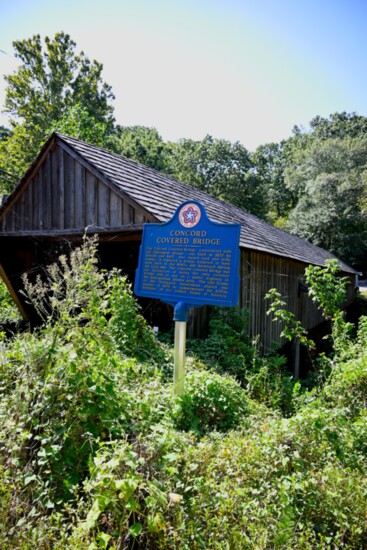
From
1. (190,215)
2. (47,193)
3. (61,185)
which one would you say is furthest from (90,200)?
(190,215)

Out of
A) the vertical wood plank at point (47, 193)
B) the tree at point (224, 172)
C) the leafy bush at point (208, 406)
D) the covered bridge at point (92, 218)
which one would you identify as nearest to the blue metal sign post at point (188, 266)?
the leafy bush at point (208, 406)

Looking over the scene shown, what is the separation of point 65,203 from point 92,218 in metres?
1.11

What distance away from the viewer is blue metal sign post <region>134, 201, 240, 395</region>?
3924 mm

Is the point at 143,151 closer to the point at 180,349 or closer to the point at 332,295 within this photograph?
the point at 332,295

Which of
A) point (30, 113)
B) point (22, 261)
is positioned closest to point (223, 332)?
point (22, 261)

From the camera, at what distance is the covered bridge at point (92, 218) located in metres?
7.21

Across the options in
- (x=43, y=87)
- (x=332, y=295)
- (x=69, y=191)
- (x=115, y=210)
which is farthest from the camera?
(x=43, y=87)

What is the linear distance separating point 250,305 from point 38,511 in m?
6.93

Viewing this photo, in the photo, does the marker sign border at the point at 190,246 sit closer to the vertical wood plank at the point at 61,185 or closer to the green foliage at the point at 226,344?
the green foliage at the point at 226,344

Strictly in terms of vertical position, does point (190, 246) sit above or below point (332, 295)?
above

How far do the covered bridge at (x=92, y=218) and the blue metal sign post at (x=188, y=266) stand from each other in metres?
2.08

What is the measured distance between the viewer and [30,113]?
1146 inches

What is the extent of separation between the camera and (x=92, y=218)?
772cm

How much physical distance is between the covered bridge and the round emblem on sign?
2.14m
